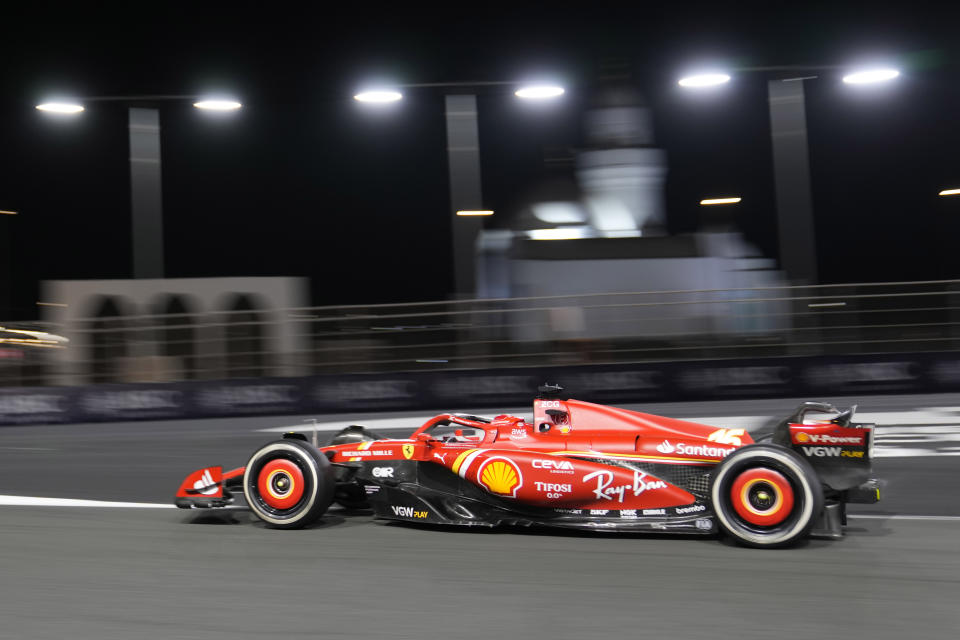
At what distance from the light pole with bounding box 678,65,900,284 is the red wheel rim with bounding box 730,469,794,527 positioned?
10.6 meters

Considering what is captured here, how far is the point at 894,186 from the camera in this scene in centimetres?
2191

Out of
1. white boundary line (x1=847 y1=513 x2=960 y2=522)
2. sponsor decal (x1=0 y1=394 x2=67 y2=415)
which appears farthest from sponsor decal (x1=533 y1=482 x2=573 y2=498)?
sponsor decal (x1=0 y1=394 x2=67 y2=415)

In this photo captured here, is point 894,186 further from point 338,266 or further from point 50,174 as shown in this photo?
point 50,174

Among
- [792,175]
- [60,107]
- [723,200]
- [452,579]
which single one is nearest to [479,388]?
[792,175]

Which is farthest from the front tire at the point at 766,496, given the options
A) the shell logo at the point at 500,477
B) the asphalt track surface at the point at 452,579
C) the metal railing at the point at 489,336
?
the metal railing at the point at 489,336

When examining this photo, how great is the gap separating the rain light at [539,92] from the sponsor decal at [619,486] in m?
10.3

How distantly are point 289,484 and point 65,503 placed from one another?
2099 mm

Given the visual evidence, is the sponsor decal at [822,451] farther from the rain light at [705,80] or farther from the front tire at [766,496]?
the rain light at [705,80]

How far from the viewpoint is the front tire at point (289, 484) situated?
4953mm

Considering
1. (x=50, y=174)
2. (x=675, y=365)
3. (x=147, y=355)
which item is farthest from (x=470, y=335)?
(x=50, y=174)

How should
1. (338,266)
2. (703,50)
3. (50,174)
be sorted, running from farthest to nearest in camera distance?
(338,266) → (50,174) → (703,50)

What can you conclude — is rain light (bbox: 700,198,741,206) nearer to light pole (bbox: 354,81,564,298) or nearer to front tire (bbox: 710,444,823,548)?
light pole (bbox: 354,81,564,298)

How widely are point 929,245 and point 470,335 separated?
50.3ft

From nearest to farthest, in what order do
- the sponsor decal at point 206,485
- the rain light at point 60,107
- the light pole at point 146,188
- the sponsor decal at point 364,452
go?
the sponsor decal at point 364,452 → the sponsor decal at point 206,485 → the rain light at point 60,107 → the light pole at point 146,188
